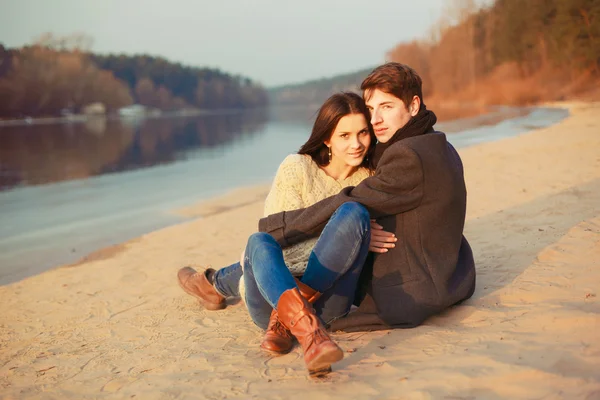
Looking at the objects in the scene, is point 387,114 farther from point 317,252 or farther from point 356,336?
point 356,336

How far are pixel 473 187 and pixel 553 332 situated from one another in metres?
5.12

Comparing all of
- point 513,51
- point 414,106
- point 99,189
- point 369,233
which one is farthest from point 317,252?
point 513,51

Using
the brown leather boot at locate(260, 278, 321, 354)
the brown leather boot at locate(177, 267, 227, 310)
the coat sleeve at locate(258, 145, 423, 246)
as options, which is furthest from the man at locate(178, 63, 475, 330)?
the brown leather boot at locate(177, 267, 227, 310)

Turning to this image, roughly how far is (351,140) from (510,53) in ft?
157

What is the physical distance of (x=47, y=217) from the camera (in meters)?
10.4

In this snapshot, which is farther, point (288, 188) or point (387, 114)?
point (288, 188)

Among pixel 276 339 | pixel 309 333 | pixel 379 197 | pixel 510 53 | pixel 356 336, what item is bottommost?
pixel 356 336

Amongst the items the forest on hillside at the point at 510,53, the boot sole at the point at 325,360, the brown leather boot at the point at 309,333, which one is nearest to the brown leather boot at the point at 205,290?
the brown leather boot at the point at 309,333

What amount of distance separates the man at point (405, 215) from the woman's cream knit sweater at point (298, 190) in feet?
0.32

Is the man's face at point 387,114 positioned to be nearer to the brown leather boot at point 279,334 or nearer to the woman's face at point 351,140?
the woman's face at point 351,140

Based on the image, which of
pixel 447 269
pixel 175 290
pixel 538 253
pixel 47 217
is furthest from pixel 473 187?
pixel 47 217

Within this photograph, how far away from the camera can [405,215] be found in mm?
2807

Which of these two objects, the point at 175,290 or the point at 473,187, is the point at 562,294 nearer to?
the point at 175,290

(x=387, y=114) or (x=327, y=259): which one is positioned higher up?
(x=387, y=114)
